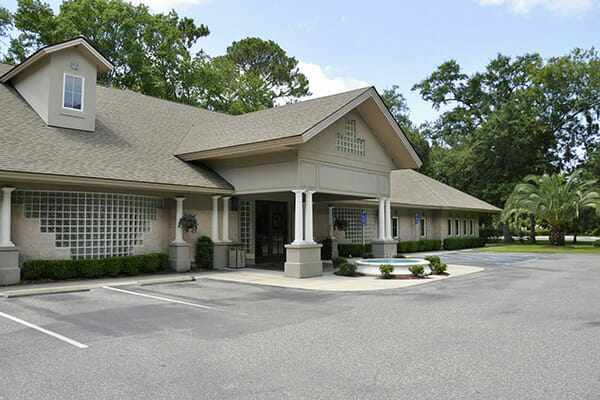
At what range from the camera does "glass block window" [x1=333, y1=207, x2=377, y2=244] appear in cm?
2444

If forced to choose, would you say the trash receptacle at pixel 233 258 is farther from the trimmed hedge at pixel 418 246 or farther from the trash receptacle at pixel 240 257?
the trimmed hedge at pixel 418 246

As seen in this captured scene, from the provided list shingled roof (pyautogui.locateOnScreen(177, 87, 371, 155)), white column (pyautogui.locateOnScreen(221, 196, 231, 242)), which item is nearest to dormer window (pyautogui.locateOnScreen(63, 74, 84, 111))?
shingled roof (pyautogui.locateOnScreen(177, 87, 371, 155))

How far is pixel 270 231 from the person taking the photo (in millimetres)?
20812

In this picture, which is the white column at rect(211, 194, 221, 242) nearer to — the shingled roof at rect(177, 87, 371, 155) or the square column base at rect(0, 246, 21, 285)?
the shingled roof at rect(177, 87, 371, 155)

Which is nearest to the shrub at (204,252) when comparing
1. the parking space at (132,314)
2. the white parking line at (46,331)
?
the parking space at (132,314)

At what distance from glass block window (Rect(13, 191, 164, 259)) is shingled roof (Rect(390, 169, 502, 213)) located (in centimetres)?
1505

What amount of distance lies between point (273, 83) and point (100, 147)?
35.5m

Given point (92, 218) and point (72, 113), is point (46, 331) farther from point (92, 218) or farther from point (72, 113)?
point (72, 113)

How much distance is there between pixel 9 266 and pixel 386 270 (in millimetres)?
10723

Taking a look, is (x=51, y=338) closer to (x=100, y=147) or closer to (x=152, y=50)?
(x=100, y=147)

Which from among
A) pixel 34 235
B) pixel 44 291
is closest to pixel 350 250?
pixel 34 235

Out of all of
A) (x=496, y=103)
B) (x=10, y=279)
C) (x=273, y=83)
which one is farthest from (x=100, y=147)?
(x=496, y=103)

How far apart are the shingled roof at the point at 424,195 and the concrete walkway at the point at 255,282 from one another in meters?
12.2

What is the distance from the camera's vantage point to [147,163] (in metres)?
15.6
